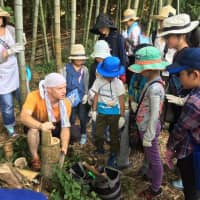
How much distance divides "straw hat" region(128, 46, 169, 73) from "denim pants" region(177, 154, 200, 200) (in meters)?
0.79

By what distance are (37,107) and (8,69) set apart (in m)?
0.79

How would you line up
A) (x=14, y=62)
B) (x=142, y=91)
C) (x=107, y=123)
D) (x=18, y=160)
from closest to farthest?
(x=142, y=91) → (x=18, y=160) → (x=107, y=123) → (x=14, y=62)

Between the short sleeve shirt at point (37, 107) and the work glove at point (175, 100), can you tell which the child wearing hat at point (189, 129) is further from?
the short sleeve shirt at point (37, 107)

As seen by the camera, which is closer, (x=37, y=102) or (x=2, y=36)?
(x=37, y=102)

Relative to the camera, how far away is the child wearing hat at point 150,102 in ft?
8.83

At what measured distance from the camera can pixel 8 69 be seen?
3.67 metres

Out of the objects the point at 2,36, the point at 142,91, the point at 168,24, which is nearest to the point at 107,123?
the point at 142,91

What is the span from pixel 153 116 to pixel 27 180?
116 centimetres

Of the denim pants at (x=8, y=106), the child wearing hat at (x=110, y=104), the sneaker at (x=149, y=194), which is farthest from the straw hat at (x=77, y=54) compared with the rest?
the sneaker at (x=149, y=194)

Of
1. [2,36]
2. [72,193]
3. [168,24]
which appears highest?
[168,24]

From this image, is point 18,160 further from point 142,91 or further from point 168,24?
point 168,24

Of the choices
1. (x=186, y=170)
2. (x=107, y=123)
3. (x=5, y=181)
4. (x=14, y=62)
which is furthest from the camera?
(x=14, y=62)

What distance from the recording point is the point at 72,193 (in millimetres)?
2697

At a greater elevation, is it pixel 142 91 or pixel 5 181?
pixel 142 91
